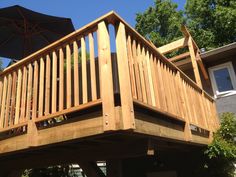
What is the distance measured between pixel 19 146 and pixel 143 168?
4.14m

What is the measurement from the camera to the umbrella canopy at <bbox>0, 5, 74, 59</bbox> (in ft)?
19.4

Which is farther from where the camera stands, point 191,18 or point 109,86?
point 191,18

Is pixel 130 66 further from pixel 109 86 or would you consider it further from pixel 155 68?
pixel 155 68

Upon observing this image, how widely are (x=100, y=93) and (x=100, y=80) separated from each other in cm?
24

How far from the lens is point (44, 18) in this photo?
6.06 m

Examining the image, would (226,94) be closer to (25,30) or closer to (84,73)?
(25,30)

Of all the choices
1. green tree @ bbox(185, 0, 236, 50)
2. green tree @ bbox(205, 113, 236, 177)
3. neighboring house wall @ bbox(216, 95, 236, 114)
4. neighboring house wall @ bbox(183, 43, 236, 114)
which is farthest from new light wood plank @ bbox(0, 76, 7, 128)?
green tree @ bbox(185, 0, 236, 50)

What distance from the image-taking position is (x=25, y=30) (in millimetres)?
6484

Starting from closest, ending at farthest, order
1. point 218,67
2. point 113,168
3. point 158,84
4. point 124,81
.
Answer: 1. point 124,81
2. point 158,84
3. point 113,168
4. point 218,67

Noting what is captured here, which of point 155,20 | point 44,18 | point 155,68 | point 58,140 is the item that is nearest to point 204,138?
point 155,68

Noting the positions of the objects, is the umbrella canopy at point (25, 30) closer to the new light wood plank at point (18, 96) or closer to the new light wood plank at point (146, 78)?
the new light wood plank at point (18, 96)

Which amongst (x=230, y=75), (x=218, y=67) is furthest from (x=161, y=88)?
(x=218, y=67)

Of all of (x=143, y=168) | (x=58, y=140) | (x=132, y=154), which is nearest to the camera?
(x=58, y=140)

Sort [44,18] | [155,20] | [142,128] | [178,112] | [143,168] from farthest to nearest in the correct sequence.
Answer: [155,20], [143,168], [44,18], [178,112], [142,128]
